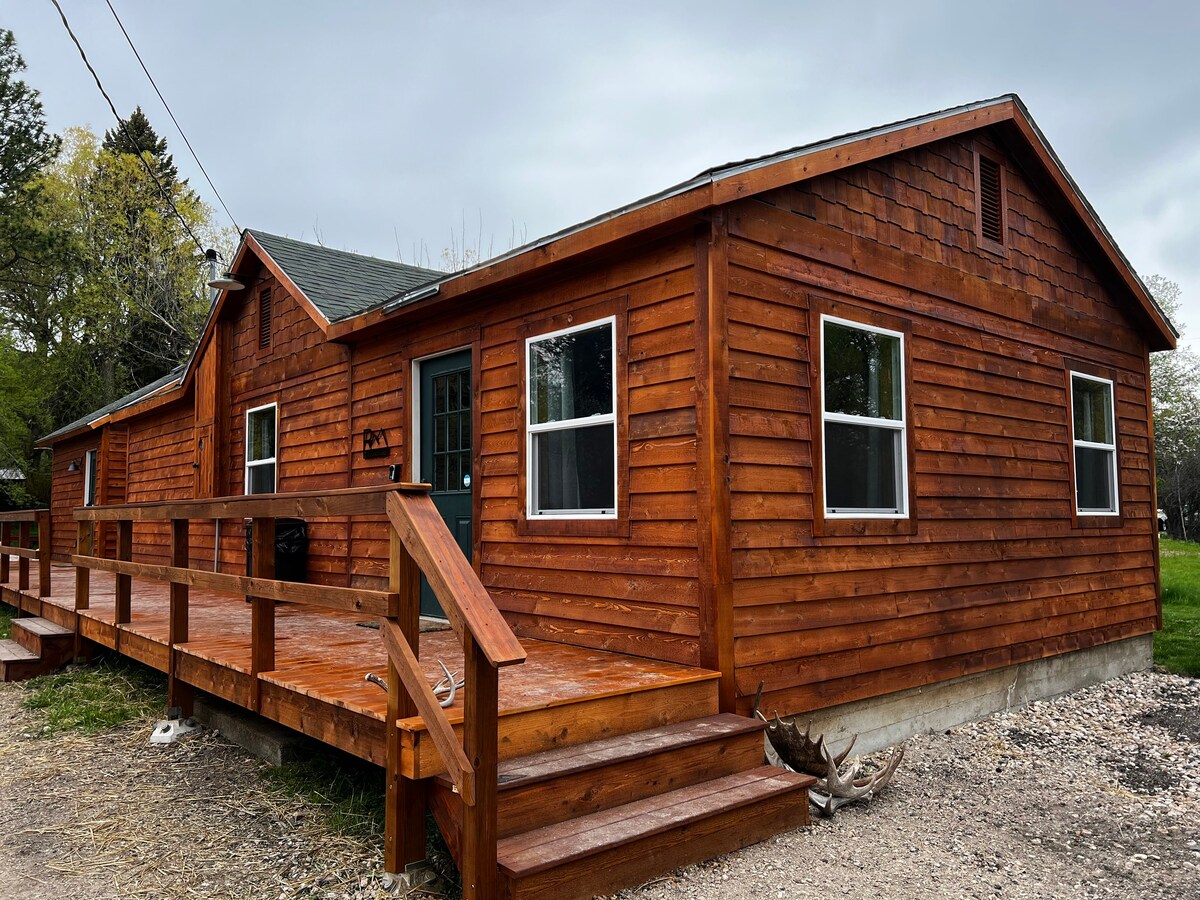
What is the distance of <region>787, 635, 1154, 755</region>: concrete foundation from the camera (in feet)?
16.6

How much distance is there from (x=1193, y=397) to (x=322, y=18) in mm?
32810

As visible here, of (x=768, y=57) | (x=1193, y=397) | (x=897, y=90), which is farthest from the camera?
(x=1193, y=397)

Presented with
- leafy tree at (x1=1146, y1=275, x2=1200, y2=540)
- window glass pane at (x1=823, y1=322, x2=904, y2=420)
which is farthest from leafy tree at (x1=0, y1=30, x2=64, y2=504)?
leafy tree at (x1=1146, y1=275, x2=1200, y2=540)

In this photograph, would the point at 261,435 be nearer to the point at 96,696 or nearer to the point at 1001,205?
the point at 96,696

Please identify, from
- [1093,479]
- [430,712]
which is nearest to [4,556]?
[430,712]

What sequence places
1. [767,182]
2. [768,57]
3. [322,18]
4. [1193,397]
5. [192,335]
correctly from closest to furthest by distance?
[767,182] < [322,18] < [768,57] < [192,335] < [1193,397]

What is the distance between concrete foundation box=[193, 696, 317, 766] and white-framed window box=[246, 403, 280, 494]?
354cm

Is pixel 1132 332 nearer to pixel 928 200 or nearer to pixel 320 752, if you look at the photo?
pixel 928 200

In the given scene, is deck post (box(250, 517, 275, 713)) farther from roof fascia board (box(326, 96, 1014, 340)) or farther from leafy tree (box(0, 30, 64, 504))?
leafy tree (box(0, 30, 64, 504))

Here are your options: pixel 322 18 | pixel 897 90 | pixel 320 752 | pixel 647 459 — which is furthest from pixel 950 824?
pixel 897 90

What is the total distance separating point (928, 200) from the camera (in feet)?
19.9

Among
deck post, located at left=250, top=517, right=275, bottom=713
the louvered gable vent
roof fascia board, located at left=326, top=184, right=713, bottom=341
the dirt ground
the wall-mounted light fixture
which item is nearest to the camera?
the dirt ground

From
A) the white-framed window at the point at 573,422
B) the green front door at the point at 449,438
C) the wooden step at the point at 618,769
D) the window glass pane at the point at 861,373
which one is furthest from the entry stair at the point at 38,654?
the window glass pane at the point at 861,373

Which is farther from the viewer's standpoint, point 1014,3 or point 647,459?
point 1014,3
